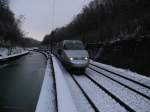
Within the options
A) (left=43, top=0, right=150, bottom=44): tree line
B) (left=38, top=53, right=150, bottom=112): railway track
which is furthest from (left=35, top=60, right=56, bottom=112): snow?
(left=43, top=0, right=150, bottom=44): tree line

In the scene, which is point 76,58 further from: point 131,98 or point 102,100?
point 102,100

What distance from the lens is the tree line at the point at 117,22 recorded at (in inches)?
1516

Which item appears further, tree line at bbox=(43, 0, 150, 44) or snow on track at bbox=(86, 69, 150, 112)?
tree line at bbox=(43, 0, 150, 44)

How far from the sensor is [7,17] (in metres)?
76.6

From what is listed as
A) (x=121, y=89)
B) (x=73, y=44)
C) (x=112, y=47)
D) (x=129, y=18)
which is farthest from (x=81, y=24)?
(x=121, y=89)

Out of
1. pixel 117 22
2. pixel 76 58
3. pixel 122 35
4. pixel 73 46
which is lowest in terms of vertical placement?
pixel 76 58

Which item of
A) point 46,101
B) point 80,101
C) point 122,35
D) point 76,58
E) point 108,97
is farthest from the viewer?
point 122,35

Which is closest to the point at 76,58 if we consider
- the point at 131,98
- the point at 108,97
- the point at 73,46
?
the point at 73,46

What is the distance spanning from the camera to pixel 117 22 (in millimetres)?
54375

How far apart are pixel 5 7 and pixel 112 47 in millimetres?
45565

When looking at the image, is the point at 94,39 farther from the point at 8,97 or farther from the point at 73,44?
the point at 8,97

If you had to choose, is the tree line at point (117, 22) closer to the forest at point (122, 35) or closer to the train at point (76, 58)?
the forest at point (122, 35)

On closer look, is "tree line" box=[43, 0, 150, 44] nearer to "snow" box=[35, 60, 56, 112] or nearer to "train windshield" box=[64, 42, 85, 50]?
"train windshield" box=[64, 42, 85, 50]

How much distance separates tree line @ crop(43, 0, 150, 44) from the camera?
38500 mm
